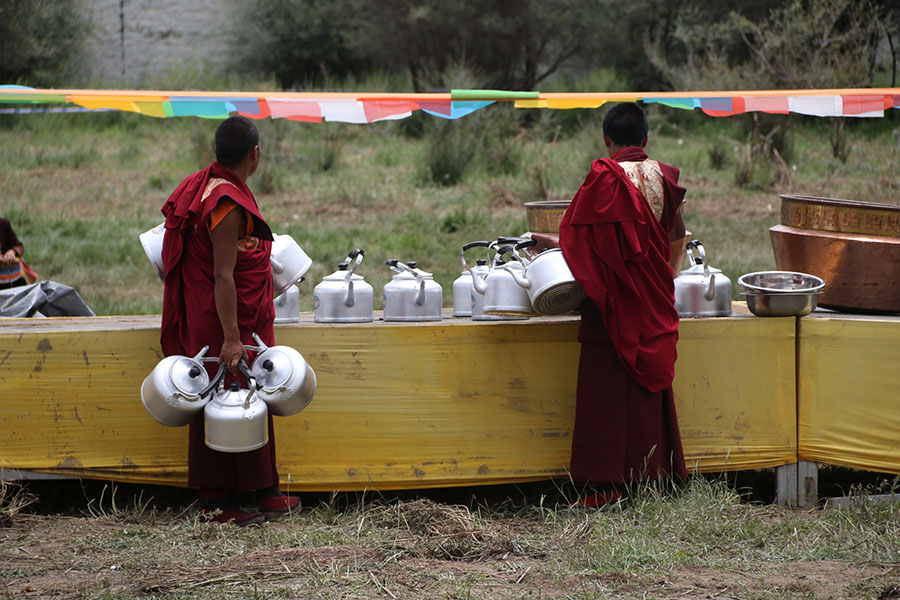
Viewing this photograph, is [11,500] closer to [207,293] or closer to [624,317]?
[207,293]

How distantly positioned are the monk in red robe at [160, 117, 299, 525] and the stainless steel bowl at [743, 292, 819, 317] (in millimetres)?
2145

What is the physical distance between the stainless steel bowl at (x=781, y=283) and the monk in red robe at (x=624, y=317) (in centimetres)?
52

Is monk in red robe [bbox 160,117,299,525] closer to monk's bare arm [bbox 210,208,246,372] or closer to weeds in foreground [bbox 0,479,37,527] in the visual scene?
monk's bare arm [bbox 210,208,246,372]

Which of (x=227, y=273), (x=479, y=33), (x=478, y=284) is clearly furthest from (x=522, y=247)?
(x=479, y=33)

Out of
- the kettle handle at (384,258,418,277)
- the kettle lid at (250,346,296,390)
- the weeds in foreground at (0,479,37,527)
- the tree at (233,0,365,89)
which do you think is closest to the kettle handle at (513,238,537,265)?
the kettle handle at (384,258,418,277)

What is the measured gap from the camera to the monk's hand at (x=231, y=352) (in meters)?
3.83

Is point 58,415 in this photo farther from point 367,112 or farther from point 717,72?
point 717,72

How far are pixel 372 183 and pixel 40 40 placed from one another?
8567mm

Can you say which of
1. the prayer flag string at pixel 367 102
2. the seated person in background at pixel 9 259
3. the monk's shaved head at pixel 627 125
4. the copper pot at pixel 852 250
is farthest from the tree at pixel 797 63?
the seated person in background at pixel 9 259

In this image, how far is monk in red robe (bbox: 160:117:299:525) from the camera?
3.81 m

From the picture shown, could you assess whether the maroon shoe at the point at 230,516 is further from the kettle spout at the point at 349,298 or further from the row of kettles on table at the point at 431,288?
the kettle spout at the point at 349,298

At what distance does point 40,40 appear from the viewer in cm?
1778

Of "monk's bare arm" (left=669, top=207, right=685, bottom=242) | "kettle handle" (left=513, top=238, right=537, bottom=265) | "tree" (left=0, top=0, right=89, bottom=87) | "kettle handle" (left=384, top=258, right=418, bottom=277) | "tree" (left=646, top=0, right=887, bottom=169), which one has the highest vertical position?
"tree" (left=0, top=0, right=89, bottom=87)

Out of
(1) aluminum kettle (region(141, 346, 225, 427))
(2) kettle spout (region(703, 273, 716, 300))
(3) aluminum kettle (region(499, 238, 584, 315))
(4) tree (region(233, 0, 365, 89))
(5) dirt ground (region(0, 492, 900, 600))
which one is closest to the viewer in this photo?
(5) dirt ground (region(0, 492, 900, 600))
